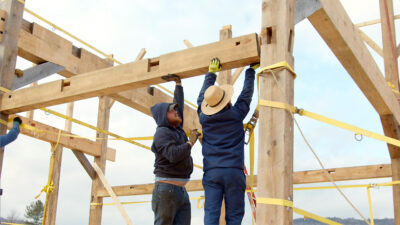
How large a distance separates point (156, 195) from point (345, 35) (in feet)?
6.65

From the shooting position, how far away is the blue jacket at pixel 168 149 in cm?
352

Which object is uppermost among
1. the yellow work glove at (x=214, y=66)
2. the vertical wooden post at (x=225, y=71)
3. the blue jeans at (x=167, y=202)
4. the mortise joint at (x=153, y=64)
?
the vertical wooden post at (x=225, y=71)

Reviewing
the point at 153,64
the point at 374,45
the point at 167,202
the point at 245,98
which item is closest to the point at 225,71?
the point at 153,64

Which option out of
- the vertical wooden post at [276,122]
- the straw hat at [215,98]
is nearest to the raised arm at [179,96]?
the straw hat at [215,98]

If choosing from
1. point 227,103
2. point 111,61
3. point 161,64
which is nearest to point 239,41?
point 227,103

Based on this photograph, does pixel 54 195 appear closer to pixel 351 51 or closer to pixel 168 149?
pixel 168 149

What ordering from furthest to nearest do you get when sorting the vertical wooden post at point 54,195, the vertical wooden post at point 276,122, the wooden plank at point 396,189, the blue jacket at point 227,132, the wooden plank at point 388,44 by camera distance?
the vertical wooden post at point 54,195 → the wooden plank at point 388,44 → the wooden plank at point 396,189 → the blue jacket at point 227,132 → the vertical wooden post at point 276,122

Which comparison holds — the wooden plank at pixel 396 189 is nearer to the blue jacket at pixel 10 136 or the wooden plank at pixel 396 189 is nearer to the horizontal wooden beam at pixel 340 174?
the horizontal wooden beam at pixel 340 174

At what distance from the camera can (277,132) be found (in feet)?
9.04

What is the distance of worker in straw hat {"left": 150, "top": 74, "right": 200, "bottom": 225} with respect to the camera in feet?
11.7

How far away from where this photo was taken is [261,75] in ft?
Answer: 9.56

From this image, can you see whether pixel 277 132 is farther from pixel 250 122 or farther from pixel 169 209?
pixel 169 209

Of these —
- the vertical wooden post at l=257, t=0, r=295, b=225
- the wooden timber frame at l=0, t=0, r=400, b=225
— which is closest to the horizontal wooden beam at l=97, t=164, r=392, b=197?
the wooden timber frame at l=0, t=0, r=400, b=225

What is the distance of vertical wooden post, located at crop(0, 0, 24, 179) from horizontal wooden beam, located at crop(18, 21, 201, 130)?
0.09 metres
